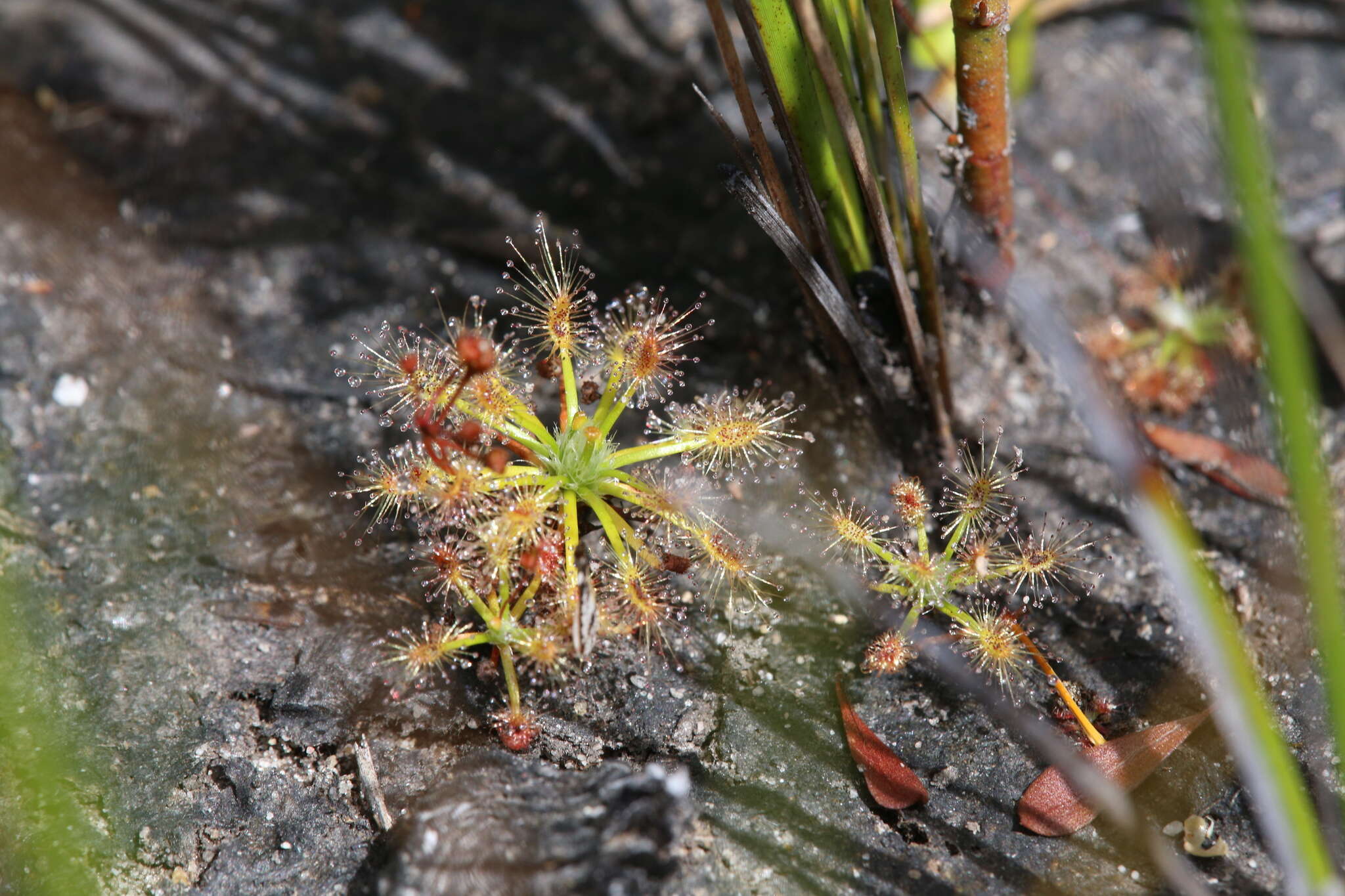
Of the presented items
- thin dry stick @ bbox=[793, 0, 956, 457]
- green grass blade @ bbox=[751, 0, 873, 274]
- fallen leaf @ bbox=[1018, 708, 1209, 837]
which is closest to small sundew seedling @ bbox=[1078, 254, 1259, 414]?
thin dry stick @ bbox=[793, 0, 956, 457]

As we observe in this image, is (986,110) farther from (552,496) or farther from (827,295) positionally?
(552,496)

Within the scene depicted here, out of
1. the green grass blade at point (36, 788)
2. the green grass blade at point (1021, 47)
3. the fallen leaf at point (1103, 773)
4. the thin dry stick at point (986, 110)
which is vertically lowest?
the green grass blade at point (36, 788)

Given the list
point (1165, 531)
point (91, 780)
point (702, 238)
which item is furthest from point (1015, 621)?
point (91, 780)

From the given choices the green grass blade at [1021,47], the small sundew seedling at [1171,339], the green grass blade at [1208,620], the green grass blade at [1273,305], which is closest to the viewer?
the green grass blade at [1273,305]

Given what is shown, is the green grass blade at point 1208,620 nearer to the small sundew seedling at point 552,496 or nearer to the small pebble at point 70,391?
the small sundew seedling at point 552,496

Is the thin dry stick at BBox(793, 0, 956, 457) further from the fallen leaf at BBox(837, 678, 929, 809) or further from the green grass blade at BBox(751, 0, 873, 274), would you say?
the fallen leaf at BBox(837, 678, 929, 809)

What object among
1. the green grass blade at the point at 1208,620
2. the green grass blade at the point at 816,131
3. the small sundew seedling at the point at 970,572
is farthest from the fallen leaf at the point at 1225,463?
the green grass blade at the point at 816,131

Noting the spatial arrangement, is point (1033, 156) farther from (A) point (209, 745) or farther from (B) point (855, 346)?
(A) point (209, 745)
